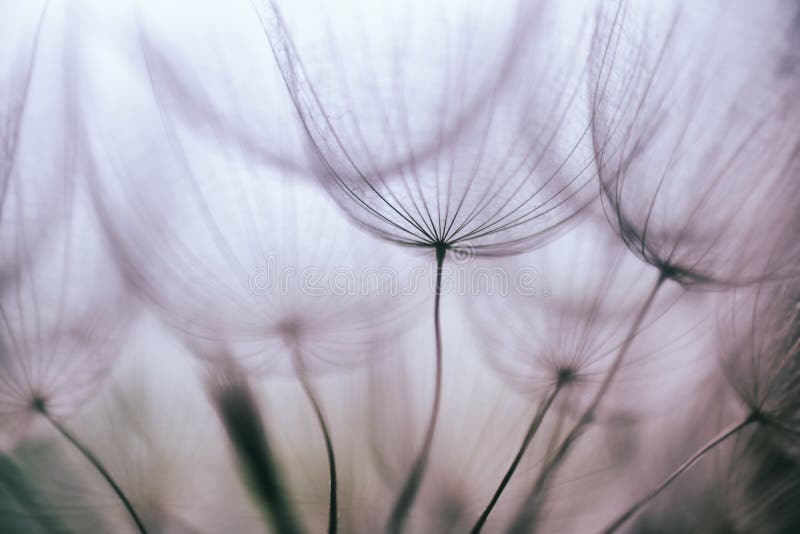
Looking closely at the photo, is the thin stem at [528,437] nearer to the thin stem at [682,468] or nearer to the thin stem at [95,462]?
the thin stem at [682,468]

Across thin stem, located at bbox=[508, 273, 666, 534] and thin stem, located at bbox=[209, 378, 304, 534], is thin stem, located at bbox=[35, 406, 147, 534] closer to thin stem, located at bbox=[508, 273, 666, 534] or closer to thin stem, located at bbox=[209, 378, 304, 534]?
thin stem, located at bbox=[209, 378, 304, 534]

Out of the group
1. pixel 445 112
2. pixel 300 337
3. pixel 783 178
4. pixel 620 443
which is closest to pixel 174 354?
pixel 300 337

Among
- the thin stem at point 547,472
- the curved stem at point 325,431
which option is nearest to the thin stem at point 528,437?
the thin stem at point 547,472

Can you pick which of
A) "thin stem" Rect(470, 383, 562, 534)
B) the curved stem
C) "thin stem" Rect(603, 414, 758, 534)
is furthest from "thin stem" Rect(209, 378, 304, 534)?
"thin stem" Rect(603, 414, 758, 534)

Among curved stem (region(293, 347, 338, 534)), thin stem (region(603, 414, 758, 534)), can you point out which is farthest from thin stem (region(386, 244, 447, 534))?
thin stem (region(603, 414, 758, 534))

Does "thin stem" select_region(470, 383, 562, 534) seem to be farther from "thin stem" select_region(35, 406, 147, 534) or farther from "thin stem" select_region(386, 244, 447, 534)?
"thin stem" select_region(35, 406, 147, 534)

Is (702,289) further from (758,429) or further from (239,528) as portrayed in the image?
(239,528)
